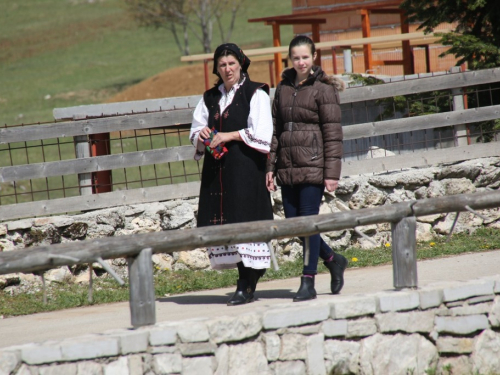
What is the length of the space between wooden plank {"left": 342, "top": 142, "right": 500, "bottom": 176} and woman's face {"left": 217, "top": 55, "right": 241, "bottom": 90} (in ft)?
10.7

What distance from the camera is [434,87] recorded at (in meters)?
8.78

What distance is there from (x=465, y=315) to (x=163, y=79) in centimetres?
2277

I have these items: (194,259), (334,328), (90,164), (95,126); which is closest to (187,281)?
(194,259)

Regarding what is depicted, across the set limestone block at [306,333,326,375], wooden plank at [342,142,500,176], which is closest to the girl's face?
limestone block at [306,333,326,375]

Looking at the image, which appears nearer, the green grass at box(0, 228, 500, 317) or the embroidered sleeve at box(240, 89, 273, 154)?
the embroidered sleeve at box(240, 89, 273, 154)

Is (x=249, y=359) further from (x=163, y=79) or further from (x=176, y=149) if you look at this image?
(x=163, y=79)

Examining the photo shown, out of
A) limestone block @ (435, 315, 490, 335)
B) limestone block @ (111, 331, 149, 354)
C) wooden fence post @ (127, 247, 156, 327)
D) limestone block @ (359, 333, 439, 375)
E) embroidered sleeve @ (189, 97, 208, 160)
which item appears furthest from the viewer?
embroidered sleeve @ (189, 97, 208, 160)

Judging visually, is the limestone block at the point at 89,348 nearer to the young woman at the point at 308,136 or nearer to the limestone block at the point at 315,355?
the limestone block at the point at 315,355

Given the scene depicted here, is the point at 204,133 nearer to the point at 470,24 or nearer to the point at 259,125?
the point at 259,125

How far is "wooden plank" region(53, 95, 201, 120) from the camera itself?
8711 millimetres

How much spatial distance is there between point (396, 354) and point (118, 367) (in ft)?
5.83

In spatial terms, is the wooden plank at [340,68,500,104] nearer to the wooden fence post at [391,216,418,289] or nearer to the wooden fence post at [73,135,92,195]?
the wooden fence post at [73,135,92,195]

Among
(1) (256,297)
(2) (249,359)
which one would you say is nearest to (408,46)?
(1) (256,297)

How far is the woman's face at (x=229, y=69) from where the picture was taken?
5449 millimetres
